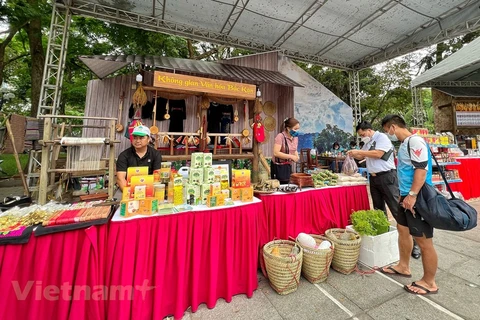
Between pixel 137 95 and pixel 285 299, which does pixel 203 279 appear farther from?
pixel 137 95

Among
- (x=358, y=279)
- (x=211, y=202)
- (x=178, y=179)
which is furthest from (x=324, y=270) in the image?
(x=178, y=179)

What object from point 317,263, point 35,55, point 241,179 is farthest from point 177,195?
point 35,55

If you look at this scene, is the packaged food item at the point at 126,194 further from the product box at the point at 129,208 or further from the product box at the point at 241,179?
the product box at the point at 241,179

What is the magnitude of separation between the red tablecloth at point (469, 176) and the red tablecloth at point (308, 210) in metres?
4.18

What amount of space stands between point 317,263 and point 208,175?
148 centimetres

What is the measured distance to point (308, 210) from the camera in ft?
8.96

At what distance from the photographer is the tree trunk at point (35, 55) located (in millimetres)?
7265

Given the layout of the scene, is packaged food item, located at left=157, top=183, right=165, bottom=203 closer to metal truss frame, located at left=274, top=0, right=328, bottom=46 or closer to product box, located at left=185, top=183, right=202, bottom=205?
product box, located at left=185, top=183, right=202, bottom=205

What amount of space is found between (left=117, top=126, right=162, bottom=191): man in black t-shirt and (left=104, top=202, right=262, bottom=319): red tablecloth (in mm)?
843

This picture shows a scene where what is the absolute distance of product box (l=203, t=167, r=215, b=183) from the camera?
211 cm

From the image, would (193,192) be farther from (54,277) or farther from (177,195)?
(54,277)

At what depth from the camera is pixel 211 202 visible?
76.7 inches

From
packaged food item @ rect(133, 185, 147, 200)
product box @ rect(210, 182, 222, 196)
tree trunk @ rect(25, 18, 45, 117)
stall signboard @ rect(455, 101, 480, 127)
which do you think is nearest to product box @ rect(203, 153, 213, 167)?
product box @ rect(210, 182, 222, 196)

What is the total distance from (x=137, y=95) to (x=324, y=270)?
4.78 meters
